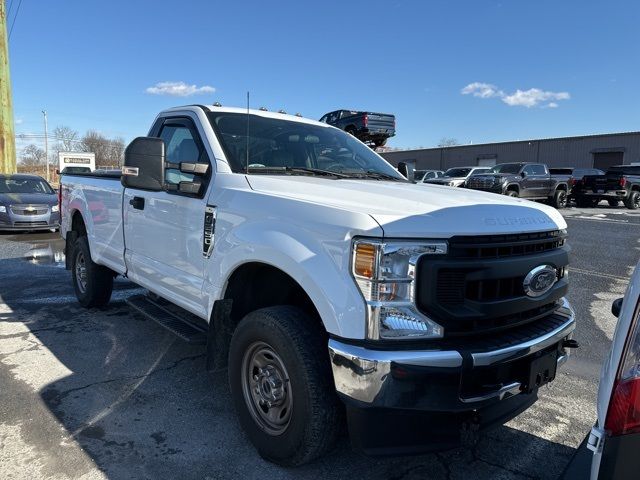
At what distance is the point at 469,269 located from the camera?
230cm

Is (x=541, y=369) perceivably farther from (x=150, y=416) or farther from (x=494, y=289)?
(x=150, y=416)

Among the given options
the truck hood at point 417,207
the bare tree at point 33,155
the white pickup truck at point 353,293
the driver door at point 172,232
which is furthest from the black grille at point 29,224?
the bare tree at point 33,155

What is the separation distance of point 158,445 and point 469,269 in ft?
6.89

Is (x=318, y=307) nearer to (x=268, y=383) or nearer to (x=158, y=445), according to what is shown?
(x=268, y=383)

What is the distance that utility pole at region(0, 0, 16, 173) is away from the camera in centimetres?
1983

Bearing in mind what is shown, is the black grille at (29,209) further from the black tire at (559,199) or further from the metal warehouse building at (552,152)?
the metal warehouse building at (552,152)

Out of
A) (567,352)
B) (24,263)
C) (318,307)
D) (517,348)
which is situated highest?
(318,307)

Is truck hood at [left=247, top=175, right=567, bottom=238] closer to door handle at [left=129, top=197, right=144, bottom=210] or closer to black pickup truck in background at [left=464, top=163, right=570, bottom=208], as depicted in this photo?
door handle at [left=129, top=197, right=144, bottom=210]

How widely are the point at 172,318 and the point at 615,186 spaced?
21.6m

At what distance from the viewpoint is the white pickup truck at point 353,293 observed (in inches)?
88.1

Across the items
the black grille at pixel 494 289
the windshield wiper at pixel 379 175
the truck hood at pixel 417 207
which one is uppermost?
the windshield wiper at pixel 379 175

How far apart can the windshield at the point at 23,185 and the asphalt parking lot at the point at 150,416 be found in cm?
884

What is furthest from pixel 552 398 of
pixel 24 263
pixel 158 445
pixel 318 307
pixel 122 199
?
pixel 24 263

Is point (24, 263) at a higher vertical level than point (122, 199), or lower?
lower
